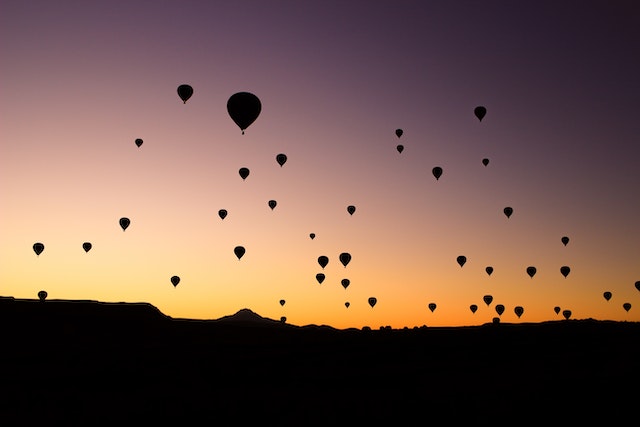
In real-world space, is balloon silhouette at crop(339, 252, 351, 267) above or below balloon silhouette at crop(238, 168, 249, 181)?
below

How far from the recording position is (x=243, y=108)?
3253 centimetres

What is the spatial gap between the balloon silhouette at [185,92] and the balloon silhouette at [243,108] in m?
6.82

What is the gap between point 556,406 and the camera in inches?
426

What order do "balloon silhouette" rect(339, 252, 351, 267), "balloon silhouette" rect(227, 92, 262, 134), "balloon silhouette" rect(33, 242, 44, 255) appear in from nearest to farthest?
1. "balloon silhouette" rect(227, 92, 262, 134)
2. "balloon silhouette" rect(339, 252, 351, 267)
3. "balloon silhouette" rect(33, 242, 44, 255)

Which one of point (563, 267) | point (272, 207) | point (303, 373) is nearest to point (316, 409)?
point (303, 373)

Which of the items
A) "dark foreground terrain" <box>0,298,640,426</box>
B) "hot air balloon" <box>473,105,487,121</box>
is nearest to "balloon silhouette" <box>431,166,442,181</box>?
"hot air balloon" <box>473,105,487,121</box>

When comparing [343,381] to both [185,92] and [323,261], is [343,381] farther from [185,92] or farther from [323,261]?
[323,261]

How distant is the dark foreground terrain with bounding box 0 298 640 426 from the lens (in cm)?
1041

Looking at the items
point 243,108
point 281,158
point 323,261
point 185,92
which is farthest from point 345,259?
point 243,108

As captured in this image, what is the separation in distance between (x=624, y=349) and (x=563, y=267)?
34.7 metres

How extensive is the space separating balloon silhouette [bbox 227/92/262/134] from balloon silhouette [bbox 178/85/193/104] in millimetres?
6818

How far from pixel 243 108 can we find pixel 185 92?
7729 mm

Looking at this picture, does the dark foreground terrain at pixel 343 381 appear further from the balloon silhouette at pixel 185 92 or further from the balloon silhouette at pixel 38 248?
the balloon silhouette at pixel 38 248

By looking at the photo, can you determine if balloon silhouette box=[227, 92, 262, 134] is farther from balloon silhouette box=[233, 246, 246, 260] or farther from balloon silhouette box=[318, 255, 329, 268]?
balloon silhouette box=[318, 255, 329, 268]
